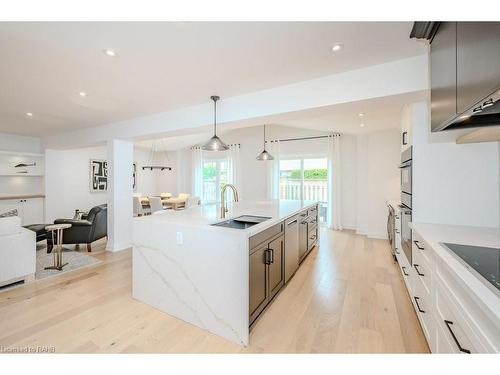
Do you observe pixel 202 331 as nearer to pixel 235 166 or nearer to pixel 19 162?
pixel 235 166

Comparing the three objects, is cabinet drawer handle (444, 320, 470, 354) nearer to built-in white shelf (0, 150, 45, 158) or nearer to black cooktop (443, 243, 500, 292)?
black cooktop (443, 243, 500, 292)

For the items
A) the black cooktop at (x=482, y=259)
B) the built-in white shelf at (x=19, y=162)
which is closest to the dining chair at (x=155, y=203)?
the built-in white shelf at (x=19, y=162)

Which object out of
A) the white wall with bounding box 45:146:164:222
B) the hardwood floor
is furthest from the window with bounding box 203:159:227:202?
the hardwood floor

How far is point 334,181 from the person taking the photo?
19.0ft

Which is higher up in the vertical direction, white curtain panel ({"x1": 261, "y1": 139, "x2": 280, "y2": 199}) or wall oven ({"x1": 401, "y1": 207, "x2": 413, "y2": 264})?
white curtain panel ({"x1": 261, "y1": 139, "x2": 280, "y2": 199})

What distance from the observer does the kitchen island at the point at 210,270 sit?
176cm

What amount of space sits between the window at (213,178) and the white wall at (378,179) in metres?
4.51

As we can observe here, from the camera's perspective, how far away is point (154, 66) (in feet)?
Answer: 7.06

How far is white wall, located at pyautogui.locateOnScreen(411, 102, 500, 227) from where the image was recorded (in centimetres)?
195

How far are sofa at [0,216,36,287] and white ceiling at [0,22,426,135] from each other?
169 cm

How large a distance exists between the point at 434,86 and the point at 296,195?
16.9ft

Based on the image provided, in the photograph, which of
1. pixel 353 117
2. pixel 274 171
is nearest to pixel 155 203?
pixel 274 171
